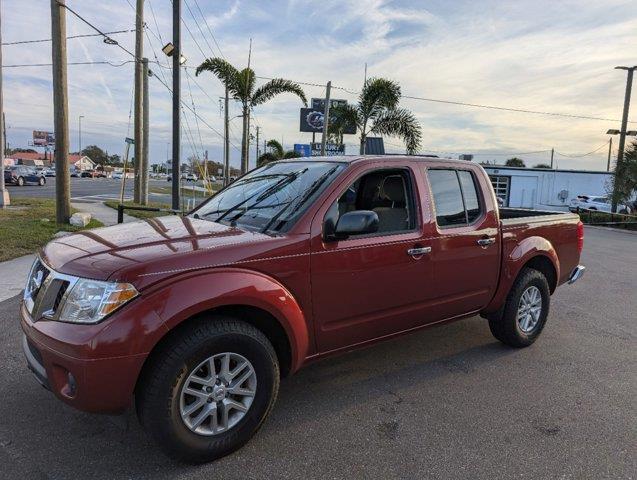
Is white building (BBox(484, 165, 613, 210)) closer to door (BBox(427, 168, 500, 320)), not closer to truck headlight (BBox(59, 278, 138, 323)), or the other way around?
door (BBox(427, 168, 500, 320))

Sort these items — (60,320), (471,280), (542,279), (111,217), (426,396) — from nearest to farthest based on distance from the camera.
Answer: (60,320) < (426,396) < (471,280) < (542,279) < (111,217)

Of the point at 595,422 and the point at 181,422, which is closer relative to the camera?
the point at 181,422

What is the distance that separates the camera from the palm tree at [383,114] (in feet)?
68.1

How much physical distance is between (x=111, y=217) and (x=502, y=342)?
12590 mm

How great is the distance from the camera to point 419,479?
279cm

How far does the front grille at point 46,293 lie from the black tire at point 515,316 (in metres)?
3.71

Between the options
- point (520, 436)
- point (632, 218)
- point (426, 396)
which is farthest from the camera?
point (632, 218)

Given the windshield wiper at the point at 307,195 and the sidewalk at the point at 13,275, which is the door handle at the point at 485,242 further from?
the sidewalk at the point at 13,275

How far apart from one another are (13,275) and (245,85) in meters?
15.6

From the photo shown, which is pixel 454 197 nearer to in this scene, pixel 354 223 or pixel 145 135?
pixel 354 223

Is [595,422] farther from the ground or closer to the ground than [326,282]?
closer to the ground

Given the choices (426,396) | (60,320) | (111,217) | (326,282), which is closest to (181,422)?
(60,320)

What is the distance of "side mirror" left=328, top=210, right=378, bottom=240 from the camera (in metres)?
3.24

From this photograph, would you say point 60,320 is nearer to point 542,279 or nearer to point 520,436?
point 520,436
